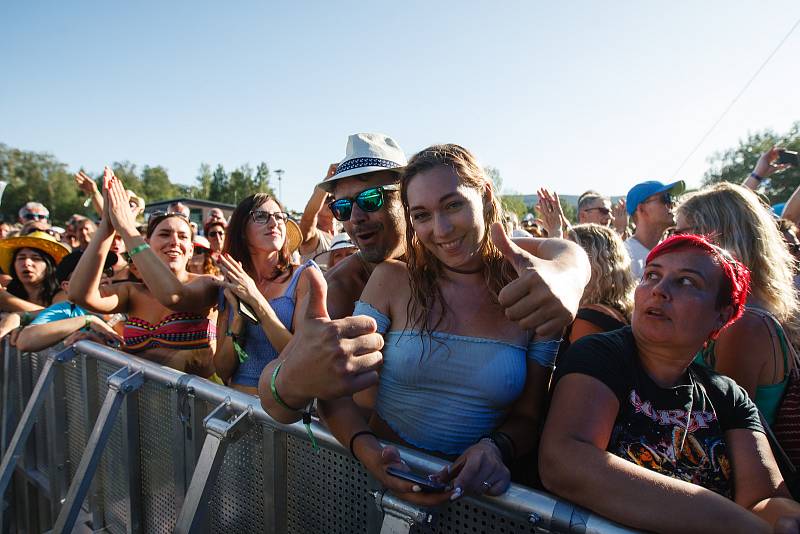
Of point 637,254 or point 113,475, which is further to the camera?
point 637,254

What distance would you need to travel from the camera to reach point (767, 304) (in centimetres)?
190

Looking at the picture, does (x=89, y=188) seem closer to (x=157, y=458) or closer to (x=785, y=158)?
(x=157, y=458)

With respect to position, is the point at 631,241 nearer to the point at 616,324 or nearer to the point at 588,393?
the point at 616,324

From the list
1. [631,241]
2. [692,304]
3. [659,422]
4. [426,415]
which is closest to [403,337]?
[426,415]

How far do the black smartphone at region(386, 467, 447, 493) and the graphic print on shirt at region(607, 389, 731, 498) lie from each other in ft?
1.89

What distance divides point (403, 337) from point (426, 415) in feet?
0.86

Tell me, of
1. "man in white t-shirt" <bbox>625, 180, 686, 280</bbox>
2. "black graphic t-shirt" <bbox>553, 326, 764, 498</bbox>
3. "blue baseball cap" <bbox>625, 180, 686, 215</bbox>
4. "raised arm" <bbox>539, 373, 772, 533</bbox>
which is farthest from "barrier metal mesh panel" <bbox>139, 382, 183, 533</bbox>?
"blue baseball cap" <bbox>625, 180, 686, 215</bbox>

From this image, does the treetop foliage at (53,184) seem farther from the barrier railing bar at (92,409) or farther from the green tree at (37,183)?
the barrier railing bar at (92,409)

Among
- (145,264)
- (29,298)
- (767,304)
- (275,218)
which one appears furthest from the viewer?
(29,298)

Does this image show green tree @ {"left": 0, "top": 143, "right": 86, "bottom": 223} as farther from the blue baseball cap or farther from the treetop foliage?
the blue baseball cap

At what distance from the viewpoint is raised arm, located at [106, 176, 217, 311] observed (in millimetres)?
2777

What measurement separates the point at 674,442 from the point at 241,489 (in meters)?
1.56

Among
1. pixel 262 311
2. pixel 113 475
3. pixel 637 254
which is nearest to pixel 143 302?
pixel 113 475

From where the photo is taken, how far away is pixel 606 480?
3.97 feet
